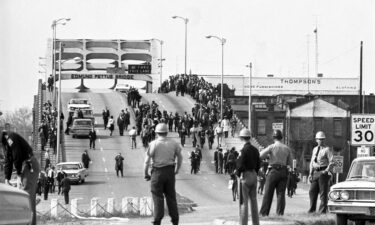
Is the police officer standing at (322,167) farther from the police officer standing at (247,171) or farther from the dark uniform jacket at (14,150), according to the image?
the dark uniform jacket at (14,150)

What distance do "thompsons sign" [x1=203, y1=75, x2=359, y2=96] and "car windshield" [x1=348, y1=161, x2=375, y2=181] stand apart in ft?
422

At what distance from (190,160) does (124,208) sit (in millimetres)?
33637

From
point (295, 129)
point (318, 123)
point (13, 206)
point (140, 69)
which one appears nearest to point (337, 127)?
point (318, 123)

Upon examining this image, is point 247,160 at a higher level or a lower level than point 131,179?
higher

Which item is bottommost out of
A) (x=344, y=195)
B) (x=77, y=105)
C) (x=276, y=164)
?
(x=344, y=195)

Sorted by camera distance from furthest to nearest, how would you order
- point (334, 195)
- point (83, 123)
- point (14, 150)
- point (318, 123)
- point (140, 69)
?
1. point (140, 69)
2. point (318, 123)
3. point (83, 123)
4. point (334, 195)
5. point (14, 150)

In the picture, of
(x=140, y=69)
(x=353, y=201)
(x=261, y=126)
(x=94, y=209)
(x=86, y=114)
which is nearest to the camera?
(x=353, y=201)

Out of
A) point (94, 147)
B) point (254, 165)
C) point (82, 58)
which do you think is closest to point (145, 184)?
point (94, 147)

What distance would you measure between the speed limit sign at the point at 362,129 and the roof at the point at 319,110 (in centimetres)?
8892

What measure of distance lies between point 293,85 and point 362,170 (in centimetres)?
13556

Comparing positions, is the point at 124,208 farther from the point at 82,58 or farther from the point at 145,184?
the point at 82,58

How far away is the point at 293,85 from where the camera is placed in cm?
15688

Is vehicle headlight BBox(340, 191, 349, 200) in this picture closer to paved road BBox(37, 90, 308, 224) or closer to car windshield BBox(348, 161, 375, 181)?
car windshield BBox(348, 161, 375, 181)

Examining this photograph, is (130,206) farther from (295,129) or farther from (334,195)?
(295,129)
